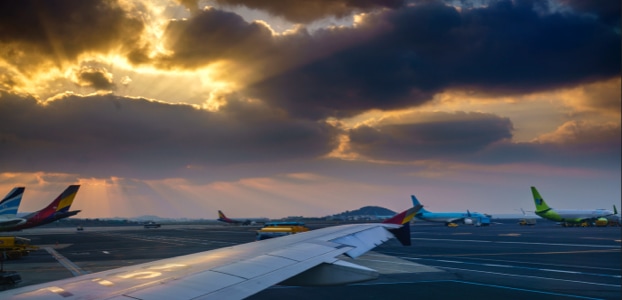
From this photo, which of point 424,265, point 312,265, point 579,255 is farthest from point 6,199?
point 579,255

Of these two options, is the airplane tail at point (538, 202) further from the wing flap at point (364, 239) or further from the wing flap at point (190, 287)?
the wing flap at point (190, 287)

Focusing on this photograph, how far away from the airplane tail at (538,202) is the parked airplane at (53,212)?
9569cm

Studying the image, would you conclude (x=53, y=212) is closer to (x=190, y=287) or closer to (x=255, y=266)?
(x=255, y=266)

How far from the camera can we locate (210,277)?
6234mm

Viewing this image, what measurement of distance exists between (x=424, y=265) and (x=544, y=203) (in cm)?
8886

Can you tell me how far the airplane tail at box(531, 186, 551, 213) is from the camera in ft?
322

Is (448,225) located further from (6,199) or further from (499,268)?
(6,199)

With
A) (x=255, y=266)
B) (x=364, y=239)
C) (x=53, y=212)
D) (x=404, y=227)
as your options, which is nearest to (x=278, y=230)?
(x=53, y=212)

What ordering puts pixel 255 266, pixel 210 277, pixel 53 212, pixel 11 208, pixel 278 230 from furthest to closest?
pixel 53 212 < pixel 278 230 < pixel 11 208 < pixel 255 266 < pixel 210 277

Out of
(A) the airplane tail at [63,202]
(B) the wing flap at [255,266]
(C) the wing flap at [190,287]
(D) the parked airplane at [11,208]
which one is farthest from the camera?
(A) the airplane tail at [63,202]

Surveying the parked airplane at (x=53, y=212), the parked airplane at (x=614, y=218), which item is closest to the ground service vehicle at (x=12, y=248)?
the parked airplane at (x=53, y=212)

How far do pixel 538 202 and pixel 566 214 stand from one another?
6.44 metres

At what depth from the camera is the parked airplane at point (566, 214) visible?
316ft

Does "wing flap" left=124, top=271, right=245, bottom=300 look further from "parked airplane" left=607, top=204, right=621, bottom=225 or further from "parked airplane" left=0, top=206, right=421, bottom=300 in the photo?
"parked airplane" left=607, top=204, right=621, bottom=225
